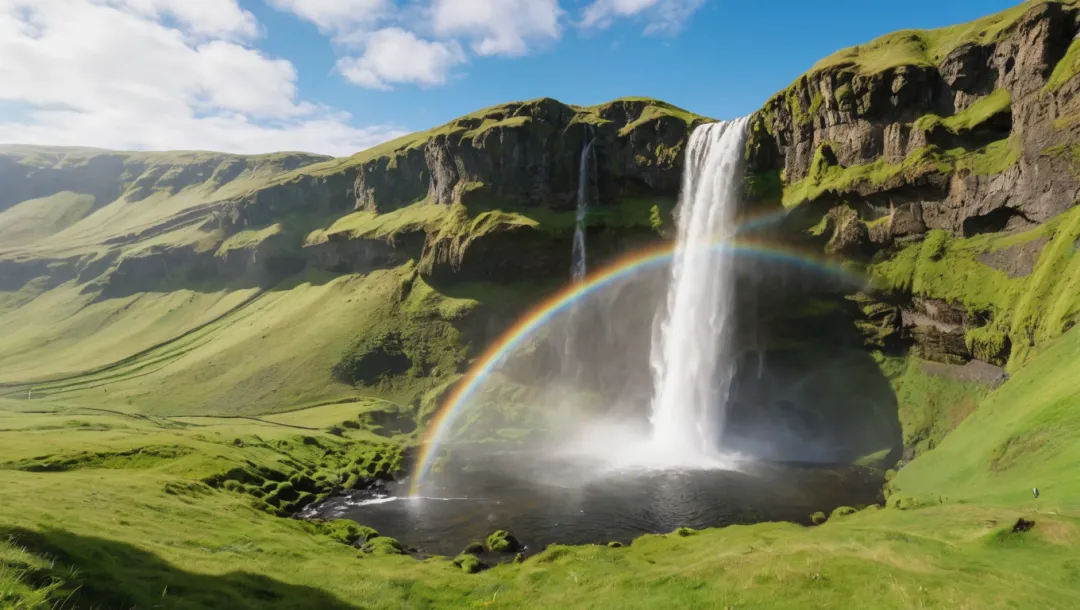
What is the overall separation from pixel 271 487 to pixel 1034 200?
326 feet

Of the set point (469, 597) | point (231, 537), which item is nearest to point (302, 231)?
point (231, 537)

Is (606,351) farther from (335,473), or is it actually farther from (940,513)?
(940,513)

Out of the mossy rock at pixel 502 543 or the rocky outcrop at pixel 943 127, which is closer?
the mossy rock at pixel 502 543

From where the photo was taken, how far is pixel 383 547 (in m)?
45.4

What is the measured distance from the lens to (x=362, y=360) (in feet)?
414

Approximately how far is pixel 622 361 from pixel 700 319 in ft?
75.8

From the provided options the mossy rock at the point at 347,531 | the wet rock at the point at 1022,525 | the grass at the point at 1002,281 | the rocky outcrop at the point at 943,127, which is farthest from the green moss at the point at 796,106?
the mossy rock at the point at 347,531

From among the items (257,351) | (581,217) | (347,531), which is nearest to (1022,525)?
(347,531)

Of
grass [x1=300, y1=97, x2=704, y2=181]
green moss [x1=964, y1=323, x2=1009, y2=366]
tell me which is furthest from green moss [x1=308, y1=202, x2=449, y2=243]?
green moss [x1=964, y1=323, x2=1009, y2=366]

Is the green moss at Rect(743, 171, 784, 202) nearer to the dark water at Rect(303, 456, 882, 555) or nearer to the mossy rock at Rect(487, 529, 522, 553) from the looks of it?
the dark water at Rect(303, 456, 882, 555)

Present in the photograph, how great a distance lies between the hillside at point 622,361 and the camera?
85.5 ft

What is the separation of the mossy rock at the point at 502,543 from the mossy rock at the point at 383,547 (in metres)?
7.46

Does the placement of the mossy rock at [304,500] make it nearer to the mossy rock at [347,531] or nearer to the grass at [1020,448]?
the mossy rock at [347,531]

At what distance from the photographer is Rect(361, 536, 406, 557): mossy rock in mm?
44469
